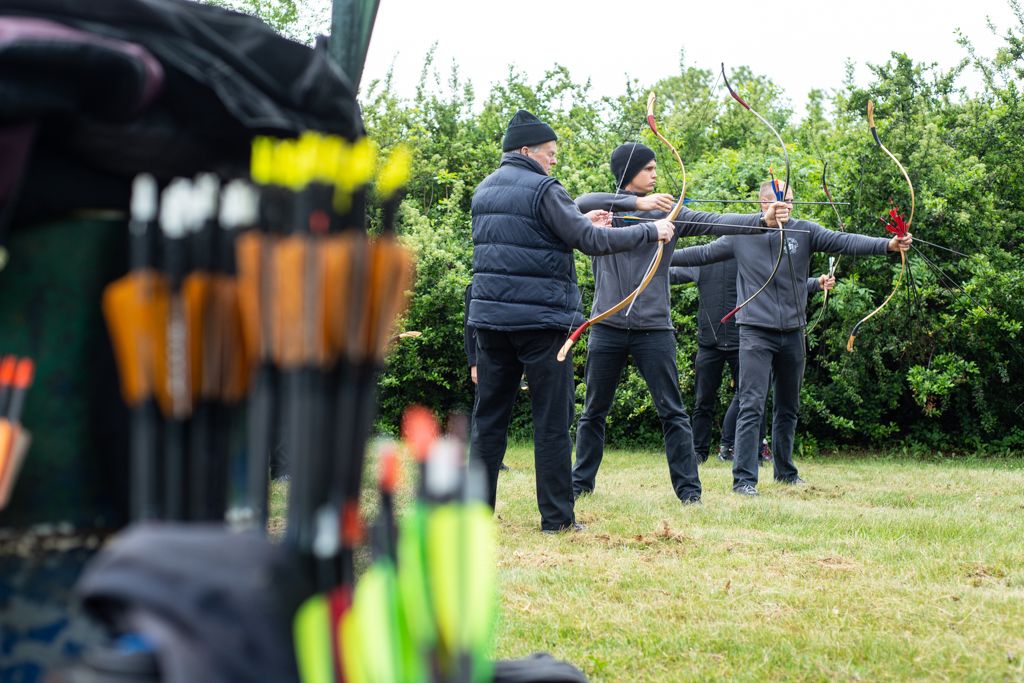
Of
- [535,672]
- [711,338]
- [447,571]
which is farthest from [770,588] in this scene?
[711,338]

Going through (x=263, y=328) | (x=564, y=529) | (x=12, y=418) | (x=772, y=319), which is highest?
(x=772, y=319)

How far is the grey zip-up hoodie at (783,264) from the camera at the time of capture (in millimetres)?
6707

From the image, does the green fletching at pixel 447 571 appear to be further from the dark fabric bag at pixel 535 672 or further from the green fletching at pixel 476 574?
the dark fabric bag at pixel 535 672

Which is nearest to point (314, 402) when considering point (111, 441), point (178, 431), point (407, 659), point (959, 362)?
point (178, 431)

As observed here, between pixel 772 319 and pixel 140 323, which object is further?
pixel 772 319

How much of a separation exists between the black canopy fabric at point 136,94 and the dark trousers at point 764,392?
17.6ft

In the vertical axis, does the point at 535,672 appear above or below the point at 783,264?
below

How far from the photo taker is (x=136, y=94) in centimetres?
126

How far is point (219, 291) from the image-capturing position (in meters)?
1.16

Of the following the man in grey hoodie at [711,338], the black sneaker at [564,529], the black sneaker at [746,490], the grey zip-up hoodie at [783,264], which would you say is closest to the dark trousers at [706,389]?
the man in grey hoodie at [711,338]

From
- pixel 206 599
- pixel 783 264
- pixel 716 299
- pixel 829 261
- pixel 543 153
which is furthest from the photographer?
pixel 829 261

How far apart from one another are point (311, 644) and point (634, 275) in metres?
5.09

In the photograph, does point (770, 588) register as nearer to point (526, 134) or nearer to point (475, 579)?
point (526, 134)

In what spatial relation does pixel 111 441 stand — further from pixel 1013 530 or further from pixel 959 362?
pixel 959 362
